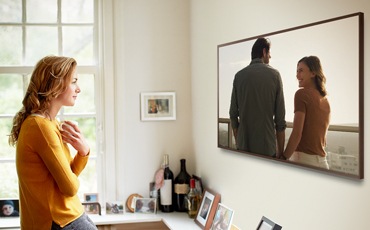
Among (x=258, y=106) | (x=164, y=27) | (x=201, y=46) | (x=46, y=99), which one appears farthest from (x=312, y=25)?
(x=164, y=27)

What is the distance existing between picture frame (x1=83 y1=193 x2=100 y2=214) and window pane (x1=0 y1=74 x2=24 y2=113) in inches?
33.5

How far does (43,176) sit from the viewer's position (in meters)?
2.27

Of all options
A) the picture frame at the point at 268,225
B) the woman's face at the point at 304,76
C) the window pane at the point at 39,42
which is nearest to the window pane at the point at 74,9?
the window pane at the point at 39,42

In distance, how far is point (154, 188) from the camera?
3.96 metres

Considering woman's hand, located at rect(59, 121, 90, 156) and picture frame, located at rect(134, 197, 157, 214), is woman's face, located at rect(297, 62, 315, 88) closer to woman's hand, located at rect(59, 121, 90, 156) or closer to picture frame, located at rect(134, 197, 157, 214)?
woman's hand, located at rect(59, 121, 90, 156)

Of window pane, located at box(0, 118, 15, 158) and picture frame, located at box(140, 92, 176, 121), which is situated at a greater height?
picture frame, located at box(140, 92, 176, 121)

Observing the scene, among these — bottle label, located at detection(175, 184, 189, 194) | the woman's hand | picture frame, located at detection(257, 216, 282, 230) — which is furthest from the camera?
bottle label, located at detection(175, 184, 189, 194)

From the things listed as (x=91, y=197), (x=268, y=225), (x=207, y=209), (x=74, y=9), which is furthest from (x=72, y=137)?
(x=74, y=9)

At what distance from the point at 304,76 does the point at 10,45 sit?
2454 millimetres

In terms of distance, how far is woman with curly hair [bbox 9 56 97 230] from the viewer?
7.34 ft

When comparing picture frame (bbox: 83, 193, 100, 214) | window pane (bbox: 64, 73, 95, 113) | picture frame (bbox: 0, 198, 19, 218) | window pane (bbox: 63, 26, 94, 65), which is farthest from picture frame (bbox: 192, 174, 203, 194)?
picture frame (bbox: 0, 198, 19, 218)

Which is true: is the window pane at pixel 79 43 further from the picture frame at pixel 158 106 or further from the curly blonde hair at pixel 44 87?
the curly blonde hair at pixel 44 87

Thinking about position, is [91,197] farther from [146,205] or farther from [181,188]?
[181,188]

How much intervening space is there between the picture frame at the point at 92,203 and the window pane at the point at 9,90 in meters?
0.85
